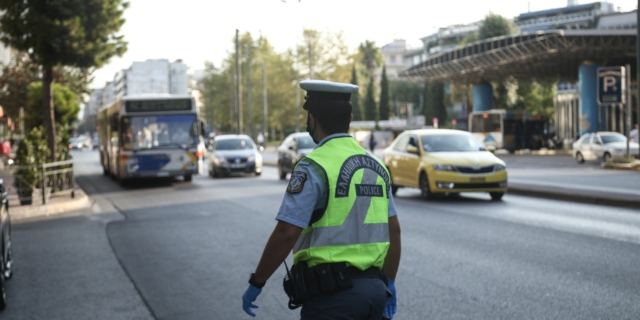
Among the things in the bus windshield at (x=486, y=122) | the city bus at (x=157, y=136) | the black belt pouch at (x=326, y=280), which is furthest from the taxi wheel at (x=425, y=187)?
the bus windshield at (x=486, y=122)

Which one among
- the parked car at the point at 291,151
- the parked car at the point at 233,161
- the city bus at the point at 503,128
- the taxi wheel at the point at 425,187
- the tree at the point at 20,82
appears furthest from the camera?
the city bus at the point at 503,128

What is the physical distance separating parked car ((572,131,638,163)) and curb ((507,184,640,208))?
14.8m

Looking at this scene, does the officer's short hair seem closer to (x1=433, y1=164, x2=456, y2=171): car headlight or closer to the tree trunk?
(x1=433, y1=164, x2=456, y2=171): car headlight

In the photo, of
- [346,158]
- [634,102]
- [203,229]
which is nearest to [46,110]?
[203,229]

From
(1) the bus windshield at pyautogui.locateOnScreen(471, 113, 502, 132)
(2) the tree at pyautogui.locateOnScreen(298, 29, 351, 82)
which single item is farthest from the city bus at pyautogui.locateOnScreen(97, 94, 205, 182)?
(2) the tree at pyautogui.locateOnScreen(298, 29, 351, 82)

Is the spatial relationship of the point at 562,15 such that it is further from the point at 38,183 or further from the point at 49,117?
the point at 38,183

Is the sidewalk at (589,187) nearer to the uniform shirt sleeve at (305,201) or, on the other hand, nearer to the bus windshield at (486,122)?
the uniform shirt sleeve at (305,201)

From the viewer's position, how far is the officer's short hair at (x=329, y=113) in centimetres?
347

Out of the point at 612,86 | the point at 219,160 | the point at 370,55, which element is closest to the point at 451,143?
the point at 219,160

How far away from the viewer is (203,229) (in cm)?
1334

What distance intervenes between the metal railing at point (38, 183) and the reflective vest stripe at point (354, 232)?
15.1 metres

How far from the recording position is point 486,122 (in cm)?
5753

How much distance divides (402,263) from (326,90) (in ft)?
20.5

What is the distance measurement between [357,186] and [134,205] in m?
16.1
